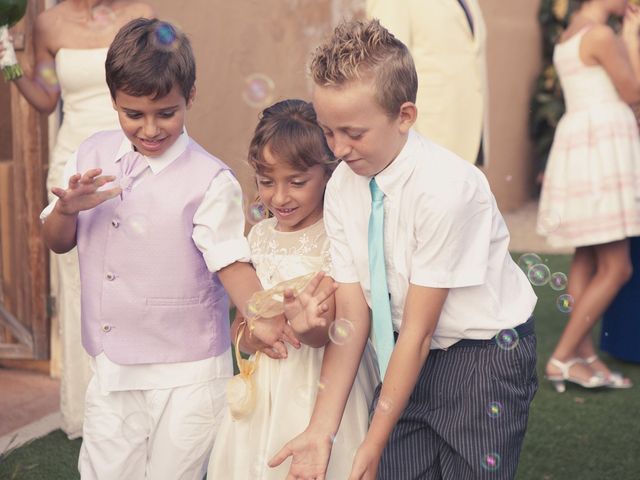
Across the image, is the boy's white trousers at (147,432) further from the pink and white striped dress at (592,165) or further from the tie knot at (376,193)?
the pink and white striped dress at (592,165)

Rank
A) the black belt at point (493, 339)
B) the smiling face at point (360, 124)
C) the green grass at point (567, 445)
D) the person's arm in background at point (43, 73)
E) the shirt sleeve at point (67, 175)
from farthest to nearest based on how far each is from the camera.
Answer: the person's arm in background at point (43, 73) < the green grass at point (567, 445) < the shirt sleeve at point (67, 175) < the black belt at point (493, 339) < the smiling face at point (360, 124)

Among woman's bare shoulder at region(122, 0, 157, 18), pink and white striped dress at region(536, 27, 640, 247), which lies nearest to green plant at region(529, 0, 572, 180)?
pink and white striped dress at region(536, 27, 640, 247)

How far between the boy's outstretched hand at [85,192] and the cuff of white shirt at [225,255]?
0.97 ft

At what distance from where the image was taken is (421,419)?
2703 millimetres

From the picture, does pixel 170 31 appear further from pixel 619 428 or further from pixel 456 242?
pixel 619 428

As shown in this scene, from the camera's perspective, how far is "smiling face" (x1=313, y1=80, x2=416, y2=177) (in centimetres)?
238

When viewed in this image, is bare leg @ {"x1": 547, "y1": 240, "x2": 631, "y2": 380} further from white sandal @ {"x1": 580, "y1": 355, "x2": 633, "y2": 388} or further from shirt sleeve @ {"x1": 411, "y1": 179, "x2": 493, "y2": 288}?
shirt sleeve @ {"x1": 411, "y1": 179, "x2": 493, "y2": 288}

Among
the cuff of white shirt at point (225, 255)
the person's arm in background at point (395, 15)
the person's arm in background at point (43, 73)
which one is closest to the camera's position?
the cuff of white shirt at point (225, 255)

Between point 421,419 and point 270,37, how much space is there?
494cm

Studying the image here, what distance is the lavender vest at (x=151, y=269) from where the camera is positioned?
2.87 m

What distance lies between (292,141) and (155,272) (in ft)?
1.67

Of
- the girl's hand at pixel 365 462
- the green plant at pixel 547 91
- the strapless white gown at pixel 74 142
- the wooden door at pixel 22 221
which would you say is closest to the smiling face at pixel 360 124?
the girl's hand at pixel 365 462

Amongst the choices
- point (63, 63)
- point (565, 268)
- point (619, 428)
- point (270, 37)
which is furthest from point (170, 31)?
point (565, 268)

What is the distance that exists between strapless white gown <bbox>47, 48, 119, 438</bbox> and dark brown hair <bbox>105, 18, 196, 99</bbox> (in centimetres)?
142
